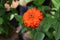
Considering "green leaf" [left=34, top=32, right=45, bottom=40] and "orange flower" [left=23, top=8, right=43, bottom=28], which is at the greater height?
"orange flower" [left=23, top=8, right=43, bottom=28]

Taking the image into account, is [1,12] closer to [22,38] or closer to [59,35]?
[22,38]

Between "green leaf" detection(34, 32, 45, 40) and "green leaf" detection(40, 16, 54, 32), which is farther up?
"green leaf" detection(40, 16, 54, 32)

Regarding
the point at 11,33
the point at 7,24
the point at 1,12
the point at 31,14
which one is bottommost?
the point at 11,33

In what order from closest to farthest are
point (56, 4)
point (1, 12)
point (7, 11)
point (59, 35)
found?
1. point (59, 35)
2. point (56, 4)
3. point (1, 12)
4. point (7, 11)

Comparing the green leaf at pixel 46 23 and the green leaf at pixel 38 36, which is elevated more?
the green leaf at pixel 46 23

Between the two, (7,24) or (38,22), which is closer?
(38,22)

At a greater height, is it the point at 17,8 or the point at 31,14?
the point at 31,14

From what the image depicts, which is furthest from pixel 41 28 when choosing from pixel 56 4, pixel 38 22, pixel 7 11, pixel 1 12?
pixel 7 11

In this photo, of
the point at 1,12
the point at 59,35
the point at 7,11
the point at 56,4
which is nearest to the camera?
the point at 59,35

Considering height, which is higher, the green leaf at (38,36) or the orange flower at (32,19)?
the orange flower at (32,19)

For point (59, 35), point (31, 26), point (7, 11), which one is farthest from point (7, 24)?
point (59, 35)
